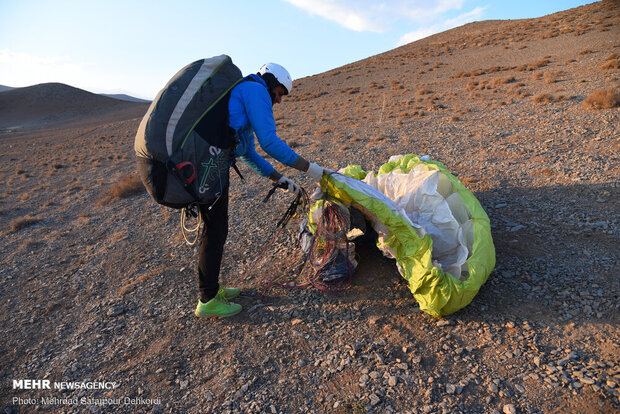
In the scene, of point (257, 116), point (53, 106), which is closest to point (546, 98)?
point (257, 116)

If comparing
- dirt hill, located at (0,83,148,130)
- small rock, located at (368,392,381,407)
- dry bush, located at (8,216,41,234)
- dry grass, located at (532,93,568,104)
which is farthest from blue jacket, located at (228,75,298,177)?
dirt hill, located at (0,83,148,130)

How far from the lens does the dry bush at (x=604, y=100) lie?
6484 millimetres

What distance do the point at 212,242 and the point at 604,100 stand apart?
774 cm

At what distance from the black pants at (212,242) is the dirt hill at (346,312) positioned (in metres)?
0.40

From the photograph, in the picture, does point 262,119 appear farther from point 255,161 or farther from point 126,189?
point 126,189

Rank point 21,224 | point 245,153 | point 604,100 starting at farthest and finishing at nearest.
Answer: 1. point 21,224
2. point 604,100
3. point 245,153

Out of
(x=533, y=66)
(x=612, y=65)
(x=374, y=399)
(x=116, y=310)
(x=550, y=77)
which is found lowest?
(x=116, y=310)

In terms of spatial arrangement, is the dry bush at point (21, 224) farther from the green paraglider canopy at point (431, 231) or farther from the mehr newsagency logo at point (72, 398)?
the green paraglider canopy at point (431, 231)

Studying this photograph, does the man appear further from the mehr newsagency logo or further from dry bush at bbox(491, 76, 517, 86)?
dry bush at bbox(491, 76, 517, 86)

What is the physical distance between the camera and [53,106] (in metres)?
47.3

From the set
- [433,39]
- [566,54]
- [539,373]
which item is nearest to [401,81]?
[566,54]

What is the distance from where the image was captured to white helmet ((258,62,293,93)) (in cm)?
279

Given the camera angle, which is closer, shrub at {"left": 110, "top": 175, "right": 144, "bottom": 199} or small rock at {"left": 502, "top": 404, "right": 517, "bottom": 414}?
small rock at {"left": 502, "top": 404, "right": 517, "bottom": 414}

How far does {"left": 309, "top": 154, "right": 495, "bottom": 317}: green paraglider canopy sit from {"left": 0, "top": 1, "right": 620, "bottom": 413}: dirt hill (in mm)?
273
